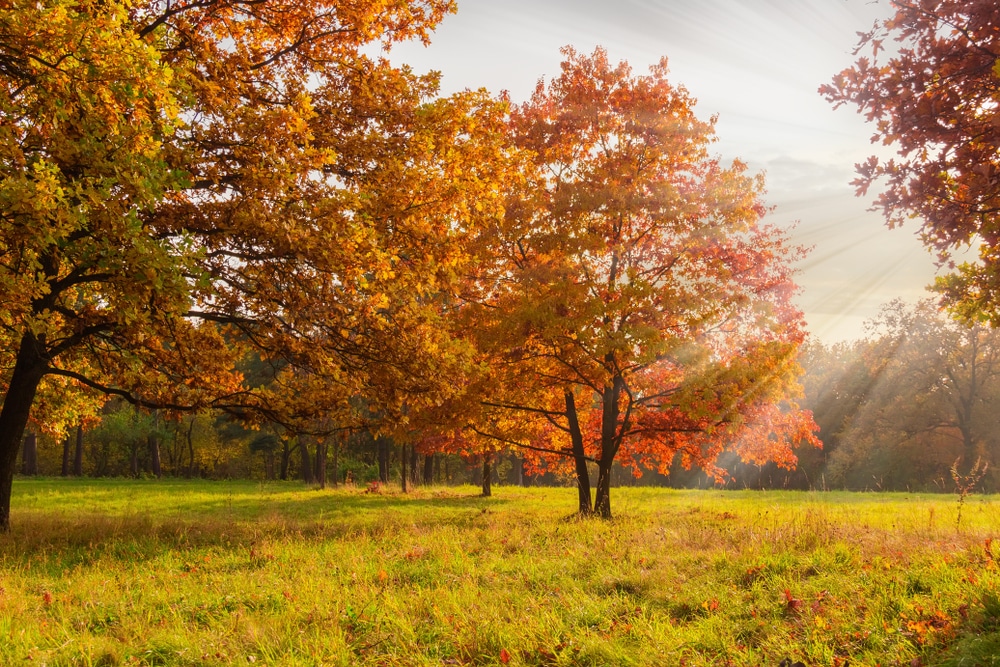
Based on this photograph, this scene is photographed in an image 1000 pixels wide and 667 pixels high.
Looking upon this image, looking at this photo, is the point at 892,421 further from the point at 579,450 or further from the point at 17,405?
the point at 17,405

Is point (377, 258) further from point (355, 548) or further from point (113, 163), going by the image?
point (355, 548)

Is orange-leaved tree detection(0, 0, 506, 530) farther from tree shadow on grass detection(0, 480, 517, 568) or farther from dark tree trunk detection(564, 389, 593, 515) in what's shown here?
dark tree trunk detection(564, 389, 593, 515)

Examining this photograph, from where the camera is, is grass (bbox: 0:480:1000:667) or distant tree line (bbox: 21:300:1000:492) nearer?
grass (bbox: 0:480:1000:667)

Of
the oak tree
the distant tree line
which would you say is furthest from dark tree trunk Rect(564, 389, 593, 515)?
the distant tree line

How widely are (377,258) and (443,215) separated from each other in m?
1.99

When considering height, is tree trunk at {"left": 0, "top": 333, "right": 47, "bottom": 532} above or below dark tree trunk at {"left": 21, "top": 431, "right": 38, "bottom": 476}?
above

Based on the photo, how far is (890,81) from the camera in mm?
7242

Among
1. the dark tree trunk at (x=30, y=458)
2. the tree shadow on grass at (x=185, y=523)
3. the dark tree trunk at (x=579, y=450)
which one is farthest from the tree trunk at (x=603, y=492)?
the dark tree trunk at (x=30, y=458)

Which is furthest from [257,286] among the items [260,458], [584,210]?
[260,458]

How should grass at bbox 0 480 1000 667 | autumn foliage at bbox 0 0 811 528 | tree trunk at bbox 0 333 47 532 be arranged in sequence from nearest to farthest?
1. grass at bbox 0 480 1000 667
2. autumn foliage at bbox 0 0 811 528
3. tree trunk at bbox 0 333 47 532

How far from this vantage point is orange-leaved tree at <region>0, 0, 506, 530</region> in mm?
7258

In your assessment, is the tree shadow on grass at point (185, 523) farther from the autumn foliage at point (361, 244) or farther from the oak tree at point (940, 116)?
the oak tree at point (940, 116)

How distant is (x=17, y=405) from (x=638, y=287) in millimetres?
11493

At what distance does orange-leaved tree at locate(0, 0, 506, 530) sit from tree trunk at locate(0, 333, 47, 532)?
0.03 meters
